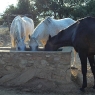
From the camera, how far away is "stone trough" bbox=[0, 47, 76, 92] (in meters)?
5.02

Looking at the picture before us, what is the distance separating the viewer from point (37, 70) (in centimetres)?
518

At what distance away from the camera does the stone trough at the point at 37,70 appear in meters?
5.02

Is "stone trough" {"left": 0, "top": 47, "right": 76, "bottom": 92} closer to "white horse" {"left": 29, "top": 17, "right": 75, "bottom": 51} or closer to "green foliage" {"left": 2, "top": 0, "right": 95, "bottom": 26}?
"white horse" {"left": 29, "top": 17, "right": 75, "bottom": 51}

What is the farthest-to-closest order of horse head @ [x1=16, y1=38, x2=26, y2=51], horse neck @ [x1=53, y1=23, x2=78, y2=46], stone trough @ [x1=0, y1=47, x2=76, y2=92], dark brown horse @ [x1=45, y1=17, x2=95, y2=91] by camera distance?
horse head @ [x1=16, y1=38, x2=26, y2=51] < horse neck @ [x1=53, y1=23, x2=78, y2=46] < stone trough @ [x1=0, y1=47, x2=76, y2=92] < dark brown horse @ [x1=45, y1=17, x2=95, y2=91]

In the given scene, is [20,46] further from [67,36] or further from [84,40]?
[84,40]

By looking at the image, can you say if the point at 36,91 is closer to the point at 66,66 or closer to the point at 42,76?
the point at 42,76

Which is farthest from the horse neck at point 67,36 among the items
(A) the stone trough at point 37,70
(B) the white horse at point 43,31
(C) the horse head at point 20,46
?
(C) the horse head at point 20,46

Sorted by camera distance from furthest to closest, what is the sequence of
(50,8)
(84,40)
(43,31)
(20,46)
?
1. (50,8)
2. (43,31)
3. (20,46)
4. (84,40)

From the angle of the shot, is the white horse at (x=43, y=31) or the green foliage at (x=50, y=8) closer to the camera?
the white horse at (x=43, y=31)

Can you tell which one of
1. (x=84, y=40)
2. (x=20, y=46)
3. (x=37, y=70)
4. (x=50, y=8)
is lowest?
(x=37, y=70)

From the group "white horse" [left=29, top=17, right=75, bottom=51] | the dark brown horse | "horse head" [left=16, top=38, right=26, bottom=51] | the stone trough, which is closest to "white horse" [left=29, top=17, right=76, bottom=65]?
Result: "white horse" [left=29, top=17, right=75, bottom=51]

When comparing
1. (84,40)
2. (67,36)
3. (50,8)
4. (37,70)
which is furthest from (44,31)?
(50,8)

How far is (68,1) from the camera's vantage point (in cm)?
2270

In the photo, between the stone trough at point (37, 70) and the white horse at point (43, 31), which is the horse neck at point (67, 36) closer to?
the stone trough at point (37, 70)
